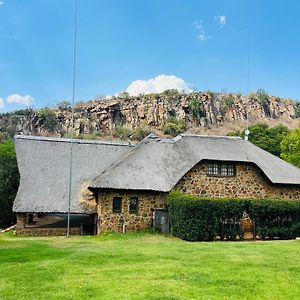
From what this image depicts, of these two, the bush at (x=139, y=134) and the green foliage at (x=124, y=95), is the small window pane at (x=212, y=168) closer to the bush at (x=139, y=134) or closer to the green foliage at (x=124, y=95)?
the bush at (x=139, y=134)

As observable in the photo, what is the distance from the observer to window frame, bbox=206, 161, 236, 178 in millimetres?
27906

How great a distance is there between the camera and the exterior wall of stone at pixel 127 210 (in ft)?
85.1

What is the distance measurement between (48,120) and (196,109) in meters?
30.8

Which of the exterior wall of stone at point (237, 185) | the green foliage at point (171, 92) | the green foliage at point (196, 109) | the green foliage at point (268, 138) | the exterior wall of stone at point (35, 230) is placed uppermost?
the green foliage at point (171, 92)

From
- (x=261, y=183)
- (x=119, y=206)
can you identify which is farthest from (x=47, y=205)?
(x=261, y=183)

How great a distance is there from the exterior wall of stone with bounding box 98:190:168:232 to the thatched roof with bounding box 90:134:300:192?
0.76 m

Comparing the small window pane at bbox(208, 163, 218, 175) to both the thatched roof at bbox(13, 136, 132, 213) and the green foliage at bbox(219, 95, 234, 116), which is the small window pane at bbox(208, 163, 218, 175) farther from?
the green foliage at bbox(219, 95, 234, 116)

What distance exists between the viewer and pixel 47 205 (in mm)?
26672

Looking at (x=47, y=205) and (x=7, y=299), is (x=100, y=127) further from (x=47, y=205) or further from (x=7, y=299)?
(x=7, y=299)

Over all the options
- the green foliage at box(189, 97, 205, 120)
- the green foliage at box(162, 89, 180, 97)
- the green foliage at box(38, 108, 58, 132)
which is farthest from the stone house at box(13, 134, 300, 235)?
the green foliage at box(162, 89, 180, 97)

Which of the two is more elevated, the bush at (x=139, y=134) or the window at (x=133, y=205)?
the bush at (x=139, y=134)

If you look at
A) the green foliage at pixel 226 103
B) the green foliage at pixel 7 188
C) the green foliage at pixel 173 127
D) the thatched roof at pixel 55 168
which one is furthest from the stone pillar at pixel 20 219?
the green foliage at pixel 226 103

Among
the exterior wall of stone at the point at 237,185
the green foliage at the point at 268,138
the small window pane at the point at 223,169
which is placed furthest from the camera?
the green foliage at the point at 268,138

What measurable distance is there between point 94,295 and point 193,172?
1854cm
